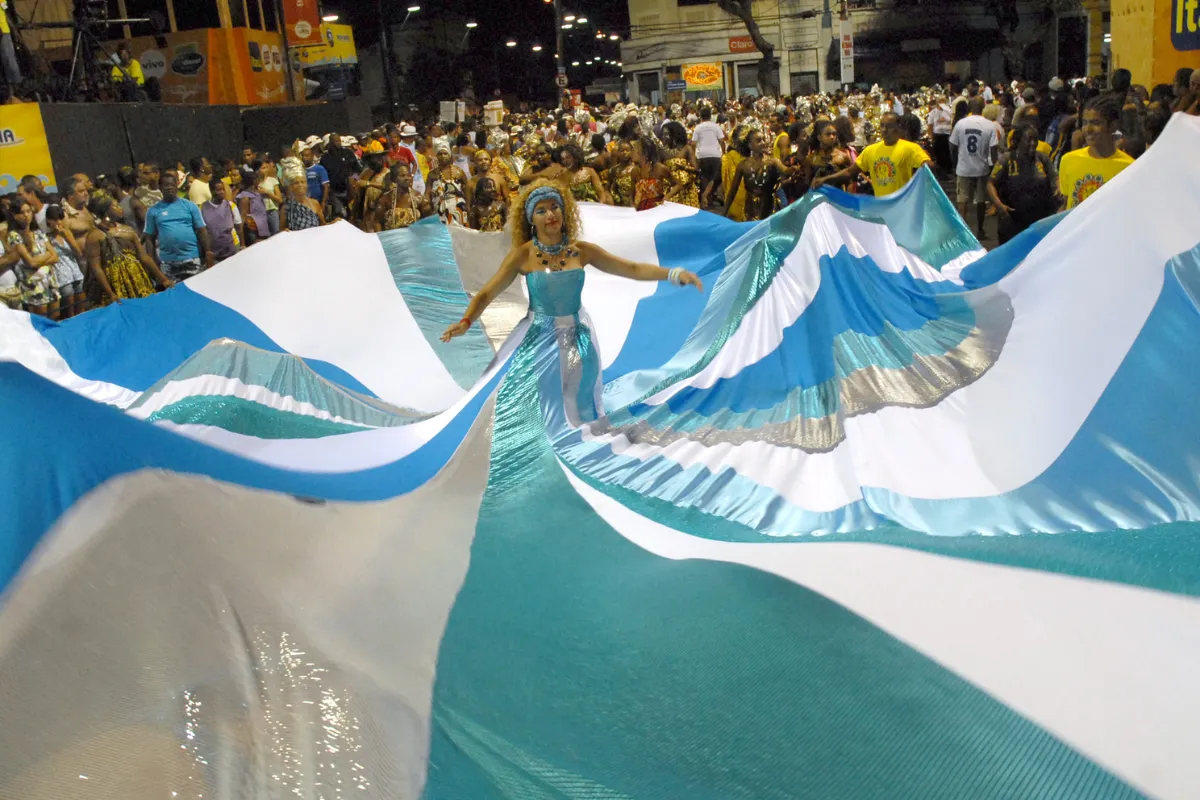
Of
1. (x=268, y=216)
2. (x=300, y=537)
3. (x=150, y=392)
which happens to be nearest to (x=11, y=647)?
(x=300, y=537)

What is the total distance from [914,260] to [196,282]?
477cm

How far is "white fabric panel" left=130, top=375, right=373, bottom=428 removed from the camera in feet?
16.8

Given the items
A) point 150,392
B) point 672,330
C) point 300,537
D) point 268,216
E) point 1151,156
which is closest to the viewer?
point 300,537

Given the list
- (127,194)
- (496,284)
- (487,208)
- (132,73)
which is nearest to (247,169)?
(127,194)

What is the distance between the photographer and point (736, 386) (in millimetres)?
5555

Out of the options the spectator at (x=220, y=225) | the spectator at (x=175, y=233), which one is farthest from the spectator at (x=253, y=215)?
the spectator at (x=175, y=233)

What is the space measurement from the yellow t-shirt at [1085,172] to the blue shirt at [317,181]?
9.39m

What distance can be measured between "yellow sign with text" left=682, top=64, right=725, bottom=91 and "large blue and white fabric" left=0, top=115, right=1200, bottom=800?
126 ft

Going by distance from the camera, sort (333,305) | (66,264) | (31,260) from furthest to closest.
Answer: (66,264)
(31,260)
(333,305)

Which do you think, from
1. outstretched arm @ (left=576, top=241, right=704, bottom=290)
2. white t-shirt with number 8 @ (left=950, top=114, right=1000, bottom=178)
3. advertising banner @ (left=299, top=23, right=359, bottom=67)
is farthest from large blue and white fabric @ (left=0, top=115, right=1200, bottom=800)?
advertising banner @ (left=299, top=23, right=359, bottom=67)

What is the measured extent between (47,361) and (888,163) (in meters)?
7.08

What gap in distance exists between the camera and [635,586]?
2883 millimetres

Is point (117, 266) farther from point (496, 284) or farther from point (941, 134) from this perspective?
point (941, 134)

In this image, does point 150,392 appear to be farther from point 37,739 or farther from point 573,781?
point 573,781
